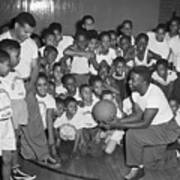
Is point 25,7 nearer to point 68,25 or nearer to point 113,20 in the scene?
point 68,25

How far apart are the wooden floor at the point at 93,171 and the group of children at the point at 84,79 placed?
23 centimetres

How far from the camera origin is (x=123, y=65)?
6.26 m

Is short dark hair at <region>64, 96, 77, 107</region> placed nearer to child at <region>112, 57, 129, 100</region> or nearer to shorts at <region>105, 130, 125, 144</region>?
shorts at <region>105, 130, 125, 144</region>

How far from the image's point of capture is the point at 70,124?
5.50 metres

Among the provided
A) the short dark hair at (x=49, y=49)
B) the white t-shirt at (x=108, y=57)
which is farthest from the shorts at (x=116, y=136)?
the short dark hair at (x=49, y=49)

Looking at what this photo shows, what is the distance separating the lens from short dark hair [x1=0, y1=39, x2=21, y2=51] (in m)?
4.29

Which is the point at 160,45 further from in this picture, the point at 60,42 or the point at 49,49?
the point at 49,49

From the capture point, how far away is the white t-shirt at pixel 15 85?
4.37 metres

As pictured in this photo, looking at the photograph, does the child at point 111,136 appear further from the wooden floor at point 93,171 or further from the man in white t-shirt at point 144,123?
the man in white t-shirt at point 144,123

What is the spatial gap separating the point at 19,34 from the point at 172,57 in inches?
113

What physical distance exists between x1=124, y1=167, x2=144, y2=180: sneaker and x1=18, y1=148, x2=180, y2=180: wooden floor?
0.05 metres

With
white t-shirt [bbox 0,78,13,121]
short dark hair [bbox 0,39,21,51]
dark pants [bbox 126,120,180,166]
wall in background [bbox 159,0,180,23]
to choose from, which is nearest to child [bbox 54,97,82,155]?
dark pants [bbox 126,120,180,166]

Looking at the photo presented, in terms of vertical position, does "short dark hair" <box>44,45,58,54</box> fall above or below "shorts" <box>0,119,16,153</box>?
above

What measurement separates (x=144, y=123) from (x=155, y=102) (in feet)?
0.75
